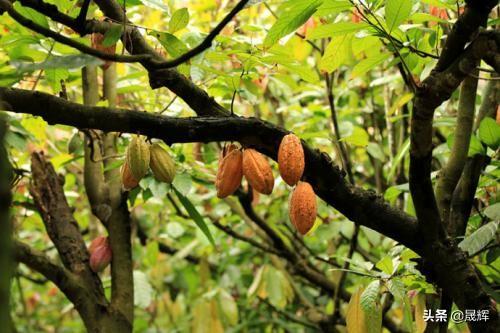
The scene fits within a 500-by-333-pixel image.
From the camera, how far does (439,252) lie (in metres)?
1.12

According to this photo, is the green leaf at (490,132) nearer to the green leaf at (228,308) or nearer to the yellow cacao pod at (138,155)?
the yellow cacao pod at (138,155)

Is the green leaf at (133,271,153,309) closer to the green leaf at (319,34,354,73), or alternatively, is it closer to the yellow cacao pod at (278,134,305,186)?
the green leaf at (319,34,354,73)

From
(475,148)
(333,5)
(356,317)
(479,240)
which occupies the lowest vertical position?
(356,317)

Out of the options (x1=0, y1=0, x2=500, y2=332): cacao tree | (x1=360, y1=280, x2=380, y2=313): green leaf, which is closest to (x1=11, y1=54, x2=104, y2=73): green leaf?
(x1=0, y1=0, x2=500, y2=332): cacao tree

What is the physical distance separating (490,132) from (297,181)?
54 centimetres

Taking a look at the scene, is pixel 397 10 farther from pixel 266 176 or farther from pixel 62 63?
pixel 62 63

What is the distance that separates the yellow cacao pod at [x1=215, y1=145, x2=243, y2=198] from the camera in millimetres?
1065

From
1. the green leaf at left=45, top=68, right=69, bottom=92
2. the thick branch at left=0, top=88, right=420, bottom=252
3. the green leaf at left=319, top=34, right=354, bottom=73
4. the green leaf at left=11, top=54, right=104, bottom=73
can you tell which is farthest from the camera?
the green leaf at left=319, top=34, right=354, bottom=73

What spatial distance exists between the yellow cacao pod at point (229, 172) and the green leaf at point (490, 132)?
59 cm

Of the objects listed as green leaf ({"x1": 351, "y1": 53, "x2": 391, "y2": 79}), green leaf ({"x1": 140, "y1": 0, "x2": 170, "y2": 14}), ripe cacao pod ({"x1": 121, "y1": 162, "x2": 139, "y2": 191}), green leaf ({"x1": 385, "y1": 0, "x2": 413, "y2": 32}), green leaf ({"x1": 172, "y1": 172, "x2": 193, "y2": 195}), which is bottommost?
ripe cacao pod ({"x1": 121, "y1": 162, "x2": 139, "y2": 191})

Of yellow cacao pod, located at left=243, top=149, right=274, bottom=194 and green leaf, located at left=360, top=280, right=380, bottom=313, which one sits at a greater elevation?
yellow cacao pod, located at left=243, top=149, right=274, bottom=194

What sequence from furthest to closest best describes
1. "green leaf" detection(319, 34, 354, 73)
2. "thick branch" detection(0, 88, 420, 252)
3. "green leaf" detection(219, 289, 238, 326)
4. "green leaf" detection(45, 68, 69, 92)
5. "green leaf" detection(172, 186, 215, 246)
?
"green leaf" detection(219, 289, 238, 326), "green leaf" detection(172, 186, 215, 246), "green leaf" detection(319, 34, 354, 73), "green leaf" detection(45, 68, 69, 92), "thick branch" detection(0, 88, 420, 252)

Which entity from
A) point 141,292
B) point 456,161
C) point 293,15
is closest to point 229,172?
point 293,15

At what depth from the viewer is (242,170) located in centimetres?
107
